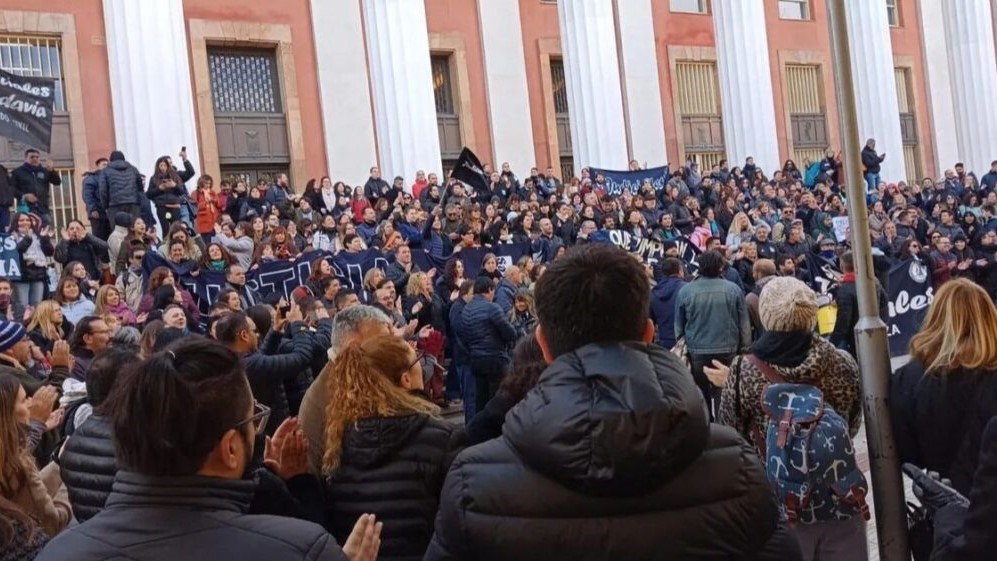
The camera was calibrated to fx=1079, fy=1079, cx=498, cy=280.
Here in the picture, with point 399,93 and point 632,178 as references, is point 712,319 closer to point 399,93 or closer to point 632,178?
point 632,178

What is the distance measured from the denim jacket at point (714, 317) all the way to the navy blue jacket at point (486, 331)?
5.28 feet

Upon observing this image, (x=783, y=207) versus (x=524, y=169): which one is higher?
(x=524, y=169)

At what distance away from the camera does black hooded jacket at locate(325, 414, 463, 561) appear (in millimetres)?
3297

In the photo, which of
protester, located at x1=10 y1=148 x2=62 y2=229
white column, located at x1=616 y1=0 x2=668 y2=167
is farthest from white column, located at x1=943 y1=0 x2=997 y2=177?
protester, located at x1=10 y1=148 x2=62 y2=229

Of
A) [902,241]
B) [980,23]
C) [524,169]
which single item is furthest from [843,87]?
[980,23]

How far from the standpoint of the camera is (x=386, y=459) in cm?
333

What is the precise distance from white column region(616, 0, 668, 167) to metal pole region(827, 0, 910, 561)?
26062 mm

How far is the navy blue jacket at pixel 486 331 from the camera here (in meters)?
9.64

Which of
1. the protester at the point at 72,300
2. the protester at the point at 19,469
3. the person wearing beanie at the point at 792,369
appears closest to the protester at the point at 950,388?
the person wearing beanie at the point at 792,369

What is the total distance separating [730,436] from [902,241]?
50.6 ft

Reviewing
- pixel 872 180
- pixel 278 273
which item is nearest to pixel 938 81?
pixel 872 180

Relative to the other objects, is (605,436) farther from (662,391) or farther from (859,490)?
(859,490)

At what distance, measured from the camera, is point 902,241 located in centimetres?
1650

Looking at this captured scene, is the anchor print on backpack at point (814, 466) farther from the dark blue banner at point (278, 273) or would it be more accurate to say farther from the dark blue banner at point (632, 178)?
the dark blue banner at point (632, 178)
